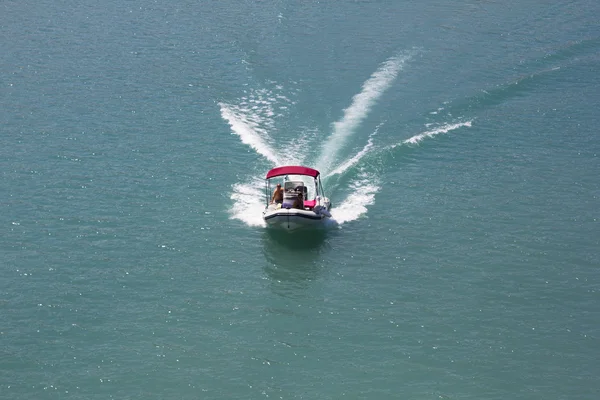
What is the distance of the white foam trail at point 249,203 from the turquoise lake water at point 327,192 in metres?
0.16

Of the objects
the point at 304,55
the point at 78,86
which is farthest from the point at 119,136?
the point at 304,55

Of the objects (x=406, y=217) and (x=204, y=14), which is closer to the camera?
(x=406, y=217)

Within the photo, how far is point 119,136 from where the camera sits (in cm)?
6281

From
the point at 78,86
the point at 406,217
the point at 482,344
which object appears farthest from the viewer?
the point at 78,86

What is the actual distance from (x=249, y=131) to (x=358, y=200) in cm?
1133

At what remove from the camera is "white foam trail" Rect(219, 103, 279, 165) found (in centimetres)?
6144

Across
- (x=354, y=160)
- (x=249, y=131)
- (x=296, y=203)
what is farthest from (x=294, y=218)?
(x=249, y=131)

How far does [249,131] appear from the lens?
63812mm

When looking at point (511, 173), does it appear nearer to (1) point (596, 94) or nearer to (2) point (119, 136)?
(1) point (596, 94)

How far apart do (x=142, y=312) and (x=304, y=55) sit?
1387 inches

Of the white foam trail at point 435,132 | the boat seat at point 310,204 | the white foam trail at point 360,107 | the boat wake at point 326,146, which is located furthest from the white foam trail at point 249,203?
the white foam trail at point 435,132

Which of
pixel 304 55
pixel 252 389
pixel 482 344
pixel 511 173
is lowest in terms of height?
pixel 252 389

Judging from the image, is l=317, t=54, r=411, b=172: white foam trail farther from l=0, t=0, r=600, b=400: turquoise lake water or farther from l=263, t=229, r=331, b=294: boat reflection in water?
l=263, t=229, r=331, b=294: boat reflection in water

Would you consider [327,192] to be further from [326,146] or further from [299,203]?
[326,146]
